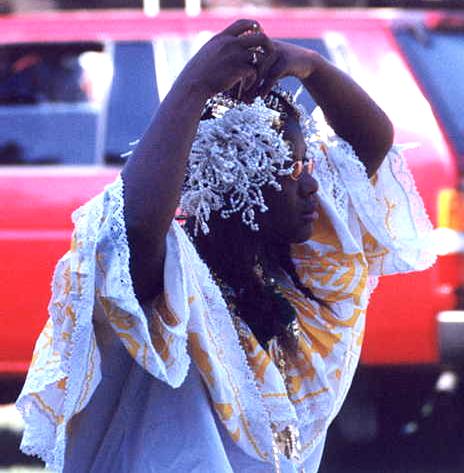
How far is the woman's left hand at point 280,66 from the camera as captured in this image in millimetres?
2188

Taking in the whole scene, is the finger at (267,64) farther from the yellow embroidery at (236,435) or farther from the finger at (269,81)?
the yellow embroidery at (236,435)

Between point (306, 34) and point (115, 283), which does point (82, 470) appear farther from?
point (306, 34)

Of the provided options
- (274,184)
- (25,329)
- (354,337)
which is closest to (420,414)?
(25,329)

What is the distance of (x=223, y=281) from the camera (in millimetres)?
2326

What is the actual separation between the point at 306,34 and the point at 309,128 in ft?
8.98

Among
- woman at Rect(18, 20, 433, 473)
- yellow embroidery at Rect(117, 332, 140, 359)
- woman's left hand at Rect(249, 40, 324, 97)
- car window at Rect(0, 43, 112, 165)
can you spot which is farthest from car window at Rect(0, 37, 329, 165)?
yellow embroidery at Rect(117, 332, 140, 359)

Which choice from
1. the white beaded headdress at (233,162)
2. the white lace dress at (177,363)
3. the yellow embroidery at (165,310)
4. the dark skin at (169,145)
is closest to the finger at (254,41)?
the dark skin at (169,145)

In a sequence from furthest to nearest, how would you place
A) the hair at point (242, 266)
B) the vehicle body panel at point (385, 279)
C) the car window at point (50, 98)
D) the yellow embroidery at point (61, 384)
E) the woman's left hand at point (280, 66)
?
the car window at point (50, 98), the vehicle body panel at point (385, 279), the hair at point (242, 266), the woman's left hand at point (280, 66), the yellow embroidery at point (61, 384)

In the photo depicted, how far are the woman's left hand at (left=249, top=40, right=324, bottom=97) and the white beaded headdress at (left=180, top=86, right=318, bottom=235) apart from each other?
0.15 feet

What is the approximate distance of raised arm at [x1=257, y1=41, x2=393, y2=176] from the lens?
7.73ft

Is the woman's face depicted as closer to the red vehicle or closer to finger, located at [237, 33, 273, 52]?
finger, located at [237, 33, 273, 52]

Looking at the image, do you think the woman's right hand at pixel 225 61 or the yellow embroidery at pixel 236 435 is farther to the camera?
the yellow embroidery at pixel 236 435

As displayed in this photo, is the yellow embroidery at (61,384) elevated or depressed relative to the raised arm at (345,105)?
depressed

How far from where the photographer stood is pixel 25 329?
475cm
